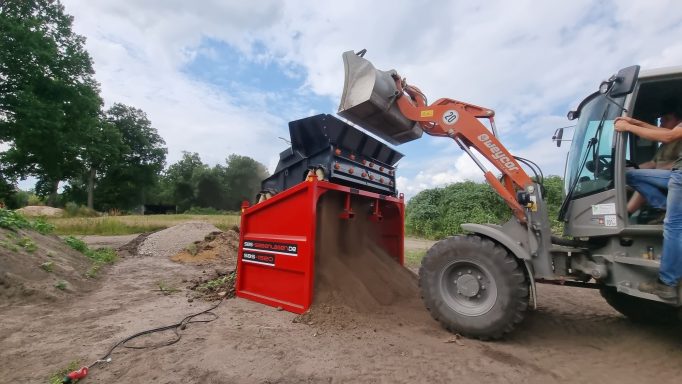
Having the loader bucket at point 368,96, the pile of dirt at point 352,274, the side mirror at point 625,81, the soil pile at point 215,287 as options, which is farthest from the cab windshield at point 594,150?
the soil pile at point 215,287

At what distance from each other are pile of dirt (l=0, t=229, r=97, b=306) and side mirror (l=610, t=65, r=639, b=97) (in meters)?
7.19

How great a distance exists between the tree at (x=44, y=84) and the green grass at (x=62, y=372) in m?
22.8

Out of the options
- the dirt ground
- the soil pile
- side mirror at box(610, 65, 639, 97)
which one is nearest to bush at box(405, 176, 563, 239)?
the dirt ground

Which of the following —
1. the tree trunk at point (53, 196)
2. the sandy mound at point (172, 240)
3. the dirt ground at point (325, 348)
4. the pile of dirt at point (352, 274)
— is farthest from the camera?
the tree trunk at point (53, 196)

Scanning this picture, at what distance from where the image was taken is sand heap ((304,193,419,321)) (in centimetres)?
454

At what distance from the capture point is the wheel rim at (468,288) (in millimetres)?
3742

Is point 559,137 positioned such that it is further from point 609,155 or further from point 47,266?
point 47,266

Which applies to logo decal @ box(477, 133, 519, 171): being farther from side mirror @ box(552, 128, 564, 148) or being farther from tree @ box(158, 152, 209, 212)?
tree @ box(158, 152, 209, 212)

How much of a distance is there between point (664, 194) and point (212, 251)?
995cm

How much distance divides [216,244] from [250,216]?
6.16 m

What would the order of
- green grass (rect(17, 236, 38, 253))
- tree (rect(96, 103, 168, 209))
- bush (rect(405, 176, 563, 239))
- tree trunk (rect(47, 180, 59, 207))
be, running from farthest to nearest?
tree (rect(96, 103, 168, 209)), tree trunk (rect(47, 180, 59, 207)), bush (rect(405, 176, 563, 239)), green grass (rect(17, 236, 38, 253))

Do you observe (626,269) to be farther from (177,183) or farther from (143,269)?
(177,183)

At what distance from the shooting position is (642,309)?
14.0 ft

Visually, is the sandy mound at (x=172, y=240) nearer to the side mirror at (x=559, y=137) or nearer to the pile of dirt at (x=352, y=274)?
the pile of dirt at (x=352, y=274)
